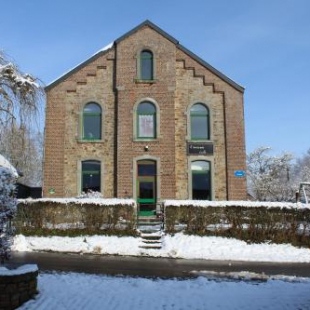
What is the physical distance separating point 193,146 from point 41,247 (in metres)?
10.6

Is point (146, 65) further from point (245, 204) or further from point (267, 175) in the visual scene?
point (267, 175)

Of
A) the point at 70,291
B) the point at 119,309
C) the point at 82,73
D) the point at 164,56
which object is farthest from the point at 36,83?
the point at 119,309

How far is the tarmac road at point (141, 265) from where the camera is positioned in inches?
509

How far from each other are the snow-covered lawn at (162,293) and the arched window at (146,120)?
14018mm

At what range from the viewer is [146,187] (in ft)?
80.7

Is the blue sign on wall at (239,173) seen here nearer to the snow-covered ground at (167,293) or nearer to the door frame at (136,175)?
Answer: the door frame at (136,175)

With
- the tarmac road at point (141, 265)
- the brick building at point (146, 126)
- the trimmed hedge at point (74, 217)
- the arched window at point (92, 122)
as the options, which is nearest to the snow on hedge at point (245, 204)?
the trimmed hedge at point (74, 217)

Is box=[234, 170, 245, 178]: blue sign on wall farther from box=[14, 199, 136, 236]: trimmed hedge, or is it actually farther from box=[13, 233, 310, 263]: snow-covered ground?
box=[14, 199, 136, 236]: trimmed hedge

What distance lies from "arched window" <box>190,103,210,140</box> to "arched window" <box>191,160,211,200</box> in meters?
1.45

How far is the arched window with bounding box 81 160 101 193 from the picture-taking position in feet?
81.1

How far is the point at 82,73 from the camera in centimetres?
2570

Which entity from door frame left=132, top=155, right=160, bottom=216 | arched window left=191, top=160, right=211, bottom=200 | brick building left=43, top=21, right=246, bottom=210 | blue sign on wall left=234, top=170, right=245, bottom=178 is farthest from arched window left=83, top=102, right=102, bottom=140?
blue sign on wall left=234, top=170, right=245, bottom=178

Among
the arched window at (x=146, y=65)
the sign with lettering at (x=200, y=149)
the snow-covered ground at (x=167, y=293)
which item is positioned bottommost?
the snow-covered ground at (x=167, y=293)

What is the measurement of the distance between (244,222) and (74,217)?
270 inches
